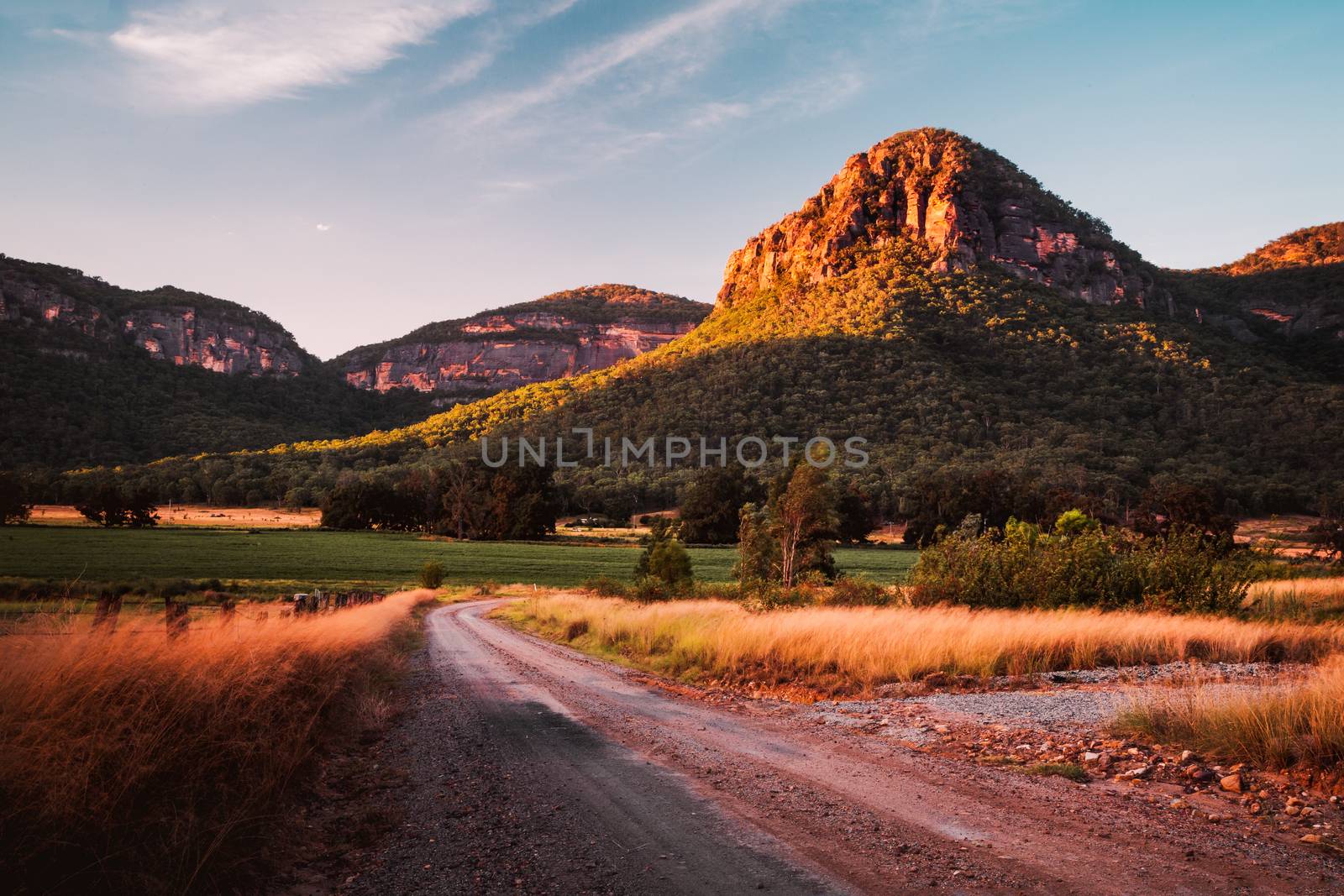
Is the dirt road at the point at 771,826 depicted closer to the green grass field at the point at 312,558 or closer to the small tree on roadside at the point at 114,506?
the green grass field at the point at 312,558

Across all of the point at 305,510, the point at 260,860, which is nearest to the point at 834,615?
the point at 260,860

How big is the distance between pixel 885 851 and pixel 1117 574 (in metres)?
17.1

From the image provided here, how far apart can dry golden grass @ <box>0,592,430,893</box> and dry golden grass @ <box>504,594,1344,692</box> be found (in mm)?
7770

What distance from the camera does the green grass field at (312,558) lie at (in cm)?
4488

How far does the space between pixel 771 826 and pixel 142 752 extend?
4577 mm

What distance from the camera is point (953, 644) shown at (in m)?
12.2

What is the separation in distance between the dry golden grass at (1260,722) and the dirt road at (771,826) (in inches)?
62.5

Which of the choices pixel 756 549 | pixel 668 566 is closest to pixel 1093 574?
pixel 756 549

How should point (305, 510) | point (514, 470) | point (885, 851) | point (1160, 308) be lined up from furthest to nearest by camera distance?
point (1160, 308), point (305, 510), point (514, 470), point (885, 851)

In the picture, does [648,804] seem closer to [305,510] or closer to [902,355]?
[902,355]

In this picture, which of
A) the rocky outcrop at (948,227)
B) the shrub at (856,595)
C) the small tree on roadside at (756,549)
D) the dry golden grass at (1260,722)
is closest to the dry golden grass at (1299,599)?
the shrub at (856,595)

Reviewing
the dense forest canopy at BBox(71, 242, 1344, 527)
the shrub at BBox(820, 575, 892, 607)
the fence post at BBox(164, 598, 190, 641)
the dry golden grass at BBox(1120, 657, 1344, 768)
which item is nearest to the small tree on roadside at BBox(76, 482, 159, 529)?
the dense forest canopy at BBox(71, 242, 1344, 527)

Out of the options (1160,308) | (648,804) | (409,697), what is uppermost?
(1160,308)

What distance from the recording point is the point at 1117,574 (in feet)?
60.0
